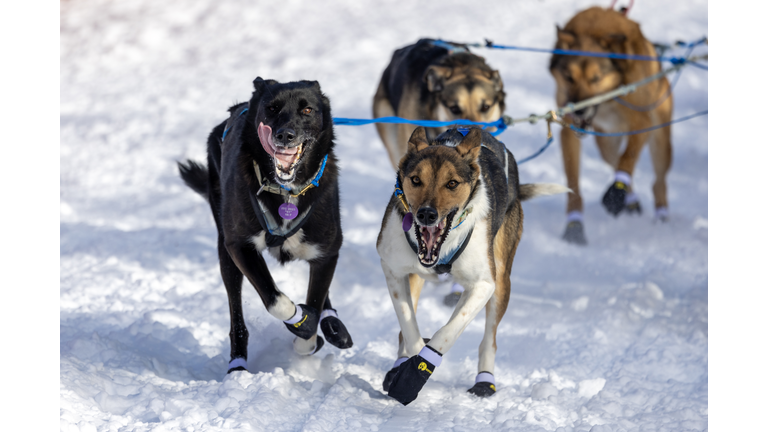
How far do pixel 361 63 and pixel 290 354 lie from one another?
7.61m

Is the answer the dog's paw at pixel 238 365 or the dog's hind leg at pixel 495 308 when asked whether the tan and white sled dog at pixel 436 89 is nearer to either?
the dog's hind leg at pixel 495 308

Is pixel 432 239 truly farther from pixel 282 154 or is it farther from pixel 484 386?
pixel 484 386

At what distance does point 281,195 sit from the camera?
3.33 meters

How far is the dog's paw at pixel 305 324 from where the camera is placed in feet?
11.4

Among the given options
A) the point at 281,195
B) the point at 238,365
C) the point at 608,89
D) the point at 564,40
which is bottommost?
the point at 238,365

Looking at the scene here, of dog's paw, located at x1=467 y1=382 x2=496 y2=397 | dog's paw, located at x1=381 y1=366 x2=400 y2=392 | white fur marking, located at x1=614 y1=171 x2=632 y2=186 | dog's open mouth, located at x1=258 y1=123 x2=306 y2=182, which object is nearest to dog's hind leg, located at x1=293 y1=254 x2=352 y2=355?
dog's paw, located at x1=381 y1=366 x2=400 y2=392

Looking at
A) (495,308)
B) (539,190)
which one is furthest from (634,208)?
(495,308)

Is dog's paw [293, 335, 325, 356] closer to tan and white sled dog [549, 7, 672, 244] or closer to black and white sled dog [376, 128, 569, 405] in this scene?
black and white sled dog [376, 128, 569, 405]

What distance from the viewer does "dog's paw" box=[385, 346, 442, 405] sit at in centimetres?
302

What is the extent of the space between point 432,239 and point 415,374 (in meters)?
0.57

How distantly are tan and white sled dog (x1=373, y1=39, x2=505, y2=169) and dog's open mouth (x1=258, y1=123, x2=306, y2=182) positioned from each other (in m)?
1.79

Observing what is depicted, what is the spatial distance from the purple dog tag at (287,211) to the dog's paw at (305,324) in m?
0.50
